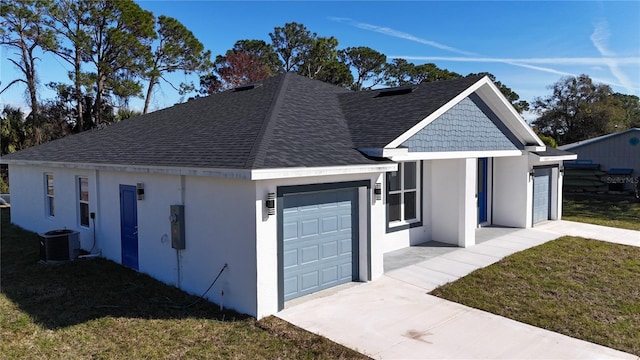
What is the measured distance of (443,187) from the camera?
12016 millimetres

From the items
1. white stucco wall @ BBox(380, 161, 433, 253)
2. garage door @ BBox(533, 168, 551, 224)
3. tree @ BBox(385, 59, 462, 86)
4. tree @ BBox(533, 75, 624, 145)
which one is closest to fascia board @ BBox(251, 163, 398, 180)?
white stucco wall @ BBox(380, 161, 433, 253)

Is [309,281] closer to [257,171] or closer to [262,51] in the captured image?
[257,171]

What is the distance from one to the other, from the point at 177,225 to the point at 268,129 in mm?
2498

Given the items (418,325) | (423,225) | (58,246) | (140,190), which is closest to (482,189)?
(423,225)

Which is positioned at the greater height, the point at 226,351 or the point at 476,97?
the point at 476,97

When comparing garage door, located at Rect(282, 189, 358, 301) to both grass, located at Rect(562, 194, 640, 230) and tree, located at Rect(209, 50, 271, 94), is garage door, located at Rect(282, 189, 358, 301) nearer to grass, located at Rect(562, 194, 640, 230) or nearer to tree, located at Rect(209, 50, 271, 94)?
grass, located at Rect(562, 194, 640, 230)

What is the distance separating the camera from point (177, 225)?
8094 mm

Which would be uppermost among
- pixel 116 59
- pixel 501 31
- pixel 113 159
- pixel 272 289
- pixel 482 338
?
pixel 116 59

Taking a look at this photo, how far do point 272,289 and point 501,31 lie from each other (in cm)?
1469

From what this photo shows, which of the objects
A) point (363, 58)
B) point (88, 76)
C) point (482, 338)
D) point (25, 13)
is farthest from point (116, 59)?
point (482, 338)

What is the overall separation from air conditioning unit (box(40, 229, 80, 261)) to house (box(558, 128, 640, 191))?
27.0 meters

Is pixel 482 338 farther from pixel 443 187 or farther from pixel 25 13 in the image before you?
pixel 25 13

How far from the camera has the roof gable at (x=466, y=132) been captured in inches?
406

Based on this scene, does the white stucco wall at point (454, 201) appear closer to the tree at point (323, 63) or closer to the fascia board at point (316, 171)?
the fascia board at point (316, 171)
